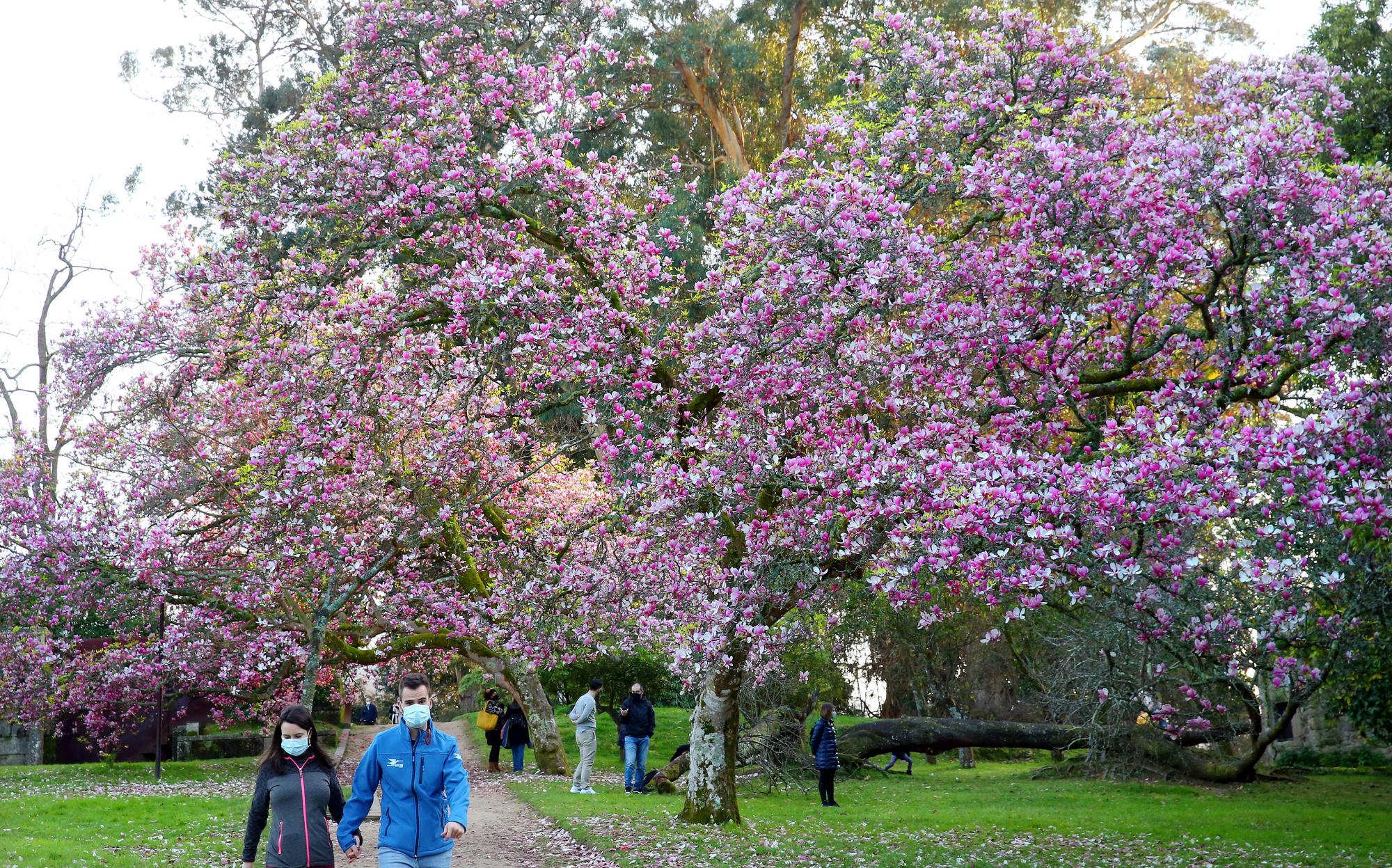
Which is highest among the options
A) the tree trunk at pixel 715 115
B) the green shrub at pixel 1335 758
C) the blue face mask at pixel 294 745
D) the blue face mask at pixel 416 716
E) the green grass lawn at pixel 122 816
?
the tree trunk at pixel 715 115

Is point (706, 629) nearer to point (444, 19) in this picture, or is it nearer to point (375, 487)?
point (375, 487)

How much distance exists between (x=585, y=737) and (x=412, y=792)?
33.0ft

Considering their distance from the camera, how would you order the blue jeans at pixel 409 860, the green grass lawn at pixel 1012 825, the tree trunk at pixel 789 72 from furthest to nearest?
1. the tree trunk at pixel 789 72
2. the green grass lawn at pixel 1012 825
3. the blue jeans at pixel 409 860

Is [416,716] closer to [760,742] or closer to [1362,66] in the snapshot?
[760,742]

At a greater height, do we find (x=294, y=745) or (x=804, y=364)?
(x=804, y=364)

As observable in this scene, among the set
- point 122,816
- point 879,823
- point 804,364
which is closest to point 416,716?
point 804,364

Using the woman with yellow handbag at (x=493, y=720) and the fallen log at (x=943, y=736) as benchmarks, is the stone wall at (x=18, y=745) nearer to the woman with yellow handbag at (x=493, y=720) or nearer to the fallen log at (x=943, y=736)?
the woman with yellow handbag at (x=493, y=720)

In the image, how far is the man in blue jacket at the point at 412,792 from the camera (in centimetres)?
535

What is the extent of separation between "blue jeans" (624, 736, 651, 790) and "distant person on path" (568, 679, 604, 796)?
0.48 metres

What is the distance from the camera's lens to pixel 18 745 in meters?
23.8

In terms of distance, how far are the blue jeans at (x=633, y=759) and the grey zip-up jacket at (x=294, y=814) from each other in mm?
9766

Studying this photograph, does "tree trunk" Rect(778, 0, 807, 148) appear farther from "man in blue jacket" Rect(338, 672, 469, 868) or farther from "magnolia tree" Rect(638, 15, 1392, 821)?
"man in blue jacket" Rect(338, 672, 469, 868)

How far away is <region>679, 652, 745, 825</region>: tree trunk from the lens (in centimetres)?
1088

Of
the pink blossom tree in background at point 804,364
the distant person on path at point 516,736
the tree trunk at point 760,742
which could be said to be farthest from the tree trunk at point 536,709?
the pink blossom tree in background at point 804,364
